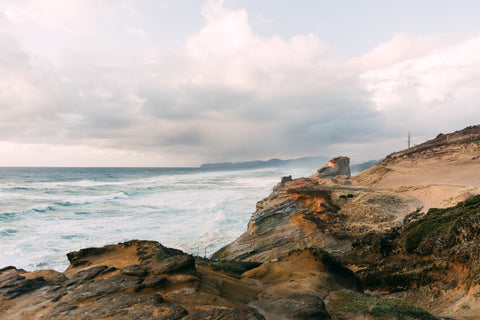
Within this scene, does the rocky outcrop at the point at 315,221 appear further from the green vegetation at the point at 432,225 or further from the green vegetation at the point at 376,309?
the green vegetation at the point at 376,309

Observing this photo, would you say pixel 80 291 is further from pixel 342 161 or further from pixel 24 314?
pixel 342 161

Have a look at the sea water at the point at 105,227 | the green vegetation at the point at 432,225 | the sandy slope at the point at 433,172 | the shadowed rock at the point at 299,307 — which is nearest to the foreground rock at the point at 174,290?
the shadowed rock at the point at 299,307

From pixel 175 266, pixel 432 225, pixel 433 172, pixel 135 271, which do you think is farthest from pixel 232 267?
pixel 433 172

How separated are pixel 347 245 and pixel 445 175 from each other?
1950 cm

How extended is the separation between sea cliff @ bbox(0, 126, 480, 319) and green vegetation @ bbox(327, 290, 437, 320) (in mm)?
20

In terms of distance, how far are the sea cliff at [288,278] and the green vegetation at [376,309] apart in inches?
0.8

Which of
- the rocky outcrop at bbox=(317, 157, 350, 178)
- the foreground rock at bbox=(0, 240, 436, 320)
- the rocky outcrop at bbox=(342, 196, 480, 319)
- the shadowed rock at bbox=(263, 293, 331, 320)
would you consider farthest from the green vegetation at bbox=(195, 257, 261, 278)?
the rocky outcrop at bbox=(317, 157, 350, 178)

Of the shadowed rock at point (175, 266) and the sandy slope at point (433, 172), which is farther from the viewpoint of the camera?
the sandy slope at point (433, 172)

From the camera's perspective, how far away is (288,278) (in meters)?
7.14

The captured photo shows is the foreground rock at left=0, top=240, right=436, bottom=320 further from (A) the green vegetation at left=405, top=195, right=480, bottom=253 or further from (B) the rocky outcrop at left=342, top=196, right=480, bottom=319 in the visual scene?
(A) the green vegetation at left=405, top=195, right=480, bottom=253

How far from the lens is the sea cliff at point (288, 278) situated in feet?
15.4

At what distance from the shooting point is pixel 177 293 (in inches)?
194

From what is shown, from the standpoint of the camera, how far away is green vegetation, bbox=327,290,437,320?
15.8 ft

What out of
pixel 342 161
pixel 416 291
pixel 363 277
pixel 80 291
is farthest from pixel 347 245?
pixel 342 161
